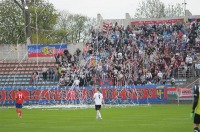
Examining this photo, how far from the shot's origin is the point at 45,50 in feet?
212

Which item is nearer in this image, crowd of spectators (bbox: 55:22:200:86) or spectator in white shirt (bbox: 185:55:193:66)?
spectator in white shirt (bbox: 185:55:193:66)

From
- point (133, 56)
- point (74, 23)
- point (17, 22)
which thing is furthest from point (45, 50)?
point (74, 23)

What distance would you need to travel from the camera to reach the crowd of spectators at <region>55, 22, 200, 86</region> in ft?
176

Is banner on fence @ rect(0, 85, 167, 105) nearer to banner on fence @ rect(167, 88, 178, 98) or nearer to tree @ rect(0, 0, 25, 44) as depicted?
banner on fence @ rect(167, 88, 178, 98)

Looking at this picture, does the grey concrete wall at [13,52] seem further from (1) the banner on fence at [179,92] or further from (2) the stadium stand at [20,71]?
(1) the banner on fence at [179,92]

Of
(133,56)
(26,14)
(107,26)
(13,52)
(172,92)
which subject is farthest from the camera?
(26,14)

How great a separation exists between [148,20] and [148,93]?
17786 millimetres

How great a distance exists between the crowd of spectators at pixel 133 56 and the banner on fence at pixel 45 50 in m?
2.43

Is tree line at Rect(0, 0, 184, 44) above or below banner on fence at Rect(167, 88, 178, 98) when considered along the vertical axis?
above

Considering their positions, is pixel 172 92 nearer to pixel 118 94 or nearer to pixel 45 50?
pixel 118 94

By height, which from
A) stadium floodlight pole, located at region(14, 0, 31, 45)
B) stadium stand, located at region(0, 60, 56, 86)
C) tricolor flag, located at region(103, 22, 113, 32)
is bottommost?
stadium stand, located at region(0, 60, 56, 86)

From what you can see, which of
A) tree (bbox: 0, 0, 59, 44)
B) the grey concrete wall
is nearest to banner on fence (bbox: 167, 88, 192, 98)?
the grey concrete wall

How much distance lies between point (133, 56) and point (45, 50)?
13161mm

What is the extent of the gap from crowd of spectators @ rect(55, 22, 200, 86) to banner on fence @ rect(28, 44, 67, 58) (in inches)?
95.8
